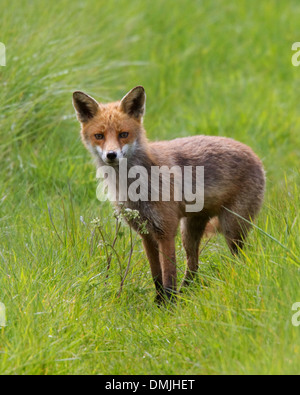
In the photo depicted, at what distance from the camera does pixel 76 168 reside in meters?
7.95

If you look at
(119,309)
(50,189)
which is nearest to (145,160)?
(119,309)

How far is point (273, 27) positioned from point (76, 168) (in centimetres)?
692

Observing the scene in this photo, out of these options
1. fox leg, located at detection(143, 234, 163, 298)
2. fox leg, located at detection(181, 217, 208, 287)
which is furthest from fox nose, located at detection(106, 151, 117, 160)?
fox leg, located at detection(181, 217, 208, 287)

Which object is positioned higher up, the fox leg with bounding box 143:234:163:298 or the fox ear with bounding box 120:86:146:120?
the fox ear with bounding box 120:86:146:120

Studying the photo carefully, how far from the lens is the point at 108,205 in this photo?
24.3 feet

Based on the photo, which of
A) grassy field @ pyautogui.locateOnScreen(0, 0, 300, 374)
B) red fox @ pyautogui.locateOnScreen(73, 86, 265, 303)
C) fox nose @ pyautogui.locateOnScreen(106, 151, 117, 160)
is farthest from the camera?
red fox @ pyautogui.locateOnScreen(73, 86, 265, 303)

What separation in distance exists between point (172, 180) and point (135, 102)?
81 cm

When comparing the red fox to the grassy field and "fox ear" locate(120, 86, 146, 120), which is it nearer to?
"fox ear" locate(120, 86, 146, 120)

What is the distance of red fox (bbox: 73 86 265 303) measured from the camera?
5902mm

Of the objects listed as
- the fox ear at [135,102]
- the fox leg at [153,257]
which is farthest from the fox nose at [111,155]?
the fox leg at [153,257]

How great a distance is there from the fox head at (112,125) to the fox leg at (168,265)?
865 millimetres

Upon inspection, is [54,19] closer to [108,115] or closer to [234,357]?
[108,115]

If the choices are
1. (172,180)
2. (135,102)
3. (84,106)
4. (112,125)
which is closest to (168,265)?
(172,180)

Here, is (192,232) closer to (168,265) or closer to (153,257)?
(153,257)
